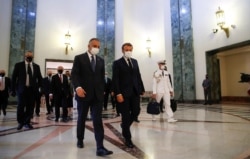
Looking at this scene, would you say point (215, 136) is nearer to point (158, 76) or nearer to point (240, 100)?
point (158, 76)

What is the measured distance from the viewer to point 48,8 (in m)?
12.7

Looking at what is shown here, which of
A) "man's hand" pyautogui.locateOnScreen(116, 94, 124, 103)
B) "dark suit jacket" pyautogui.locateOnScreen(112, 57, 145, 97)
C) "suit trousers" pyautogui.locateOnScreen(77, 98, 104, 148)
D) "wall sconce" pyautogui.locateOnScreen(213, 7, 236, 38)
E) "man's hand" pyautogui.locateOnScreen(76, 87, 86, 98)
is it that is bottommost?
"suit trousers" pyautogui.locateOnScreen(77, 98, 104, 148)

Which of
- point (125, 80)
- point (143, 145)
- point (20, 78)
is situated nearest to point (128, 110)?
point (125, 80)

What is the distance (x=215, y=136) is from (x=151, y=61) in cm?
1163

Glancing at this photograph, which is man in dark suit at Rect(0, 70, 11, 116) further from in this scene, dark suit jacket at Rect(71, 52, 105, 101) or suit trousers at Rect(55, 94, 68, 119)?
dark suit jacket at Rect(71, 52, 105, 101)

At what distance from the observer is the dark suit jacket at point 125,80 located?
3027 millimetres

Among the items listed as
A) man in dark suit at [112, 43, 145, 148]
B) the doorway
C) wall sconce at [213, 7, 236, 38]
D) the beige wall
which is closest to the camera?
man in dark suit at [112, 43, 145, 148]

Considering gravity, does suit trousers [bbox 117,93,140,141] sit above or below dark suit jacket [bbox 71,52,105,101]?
below

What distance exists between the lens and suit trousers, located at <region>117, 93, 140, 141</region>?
118 inches

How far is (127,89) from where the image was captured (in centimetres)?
303

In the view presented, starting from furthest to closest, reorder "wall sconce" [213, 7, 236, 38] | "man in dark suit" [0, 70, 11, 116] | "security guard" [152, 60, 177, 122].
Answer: "wall sconce" [213, 7, 236, 38] → "man in dark suit" [0, 70, 11, 116] → "security guard" [152, 60, 177, 122]

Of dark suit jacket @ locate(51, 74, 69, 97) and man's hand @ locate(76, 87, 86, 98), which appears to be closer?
man's hand @ locate(76, 87, 86, 98)

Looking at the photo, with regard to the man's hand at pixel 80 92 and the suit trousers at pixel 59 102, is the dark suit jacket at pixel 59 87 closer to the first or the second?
the suit trousers at pixel 59 102

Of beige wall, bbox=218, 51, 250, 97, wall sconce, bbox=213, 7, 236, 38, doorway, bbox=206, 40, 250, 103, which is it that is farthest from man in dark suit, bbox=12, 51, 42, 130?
beige wall, bbox=218, 51, 250, 97
